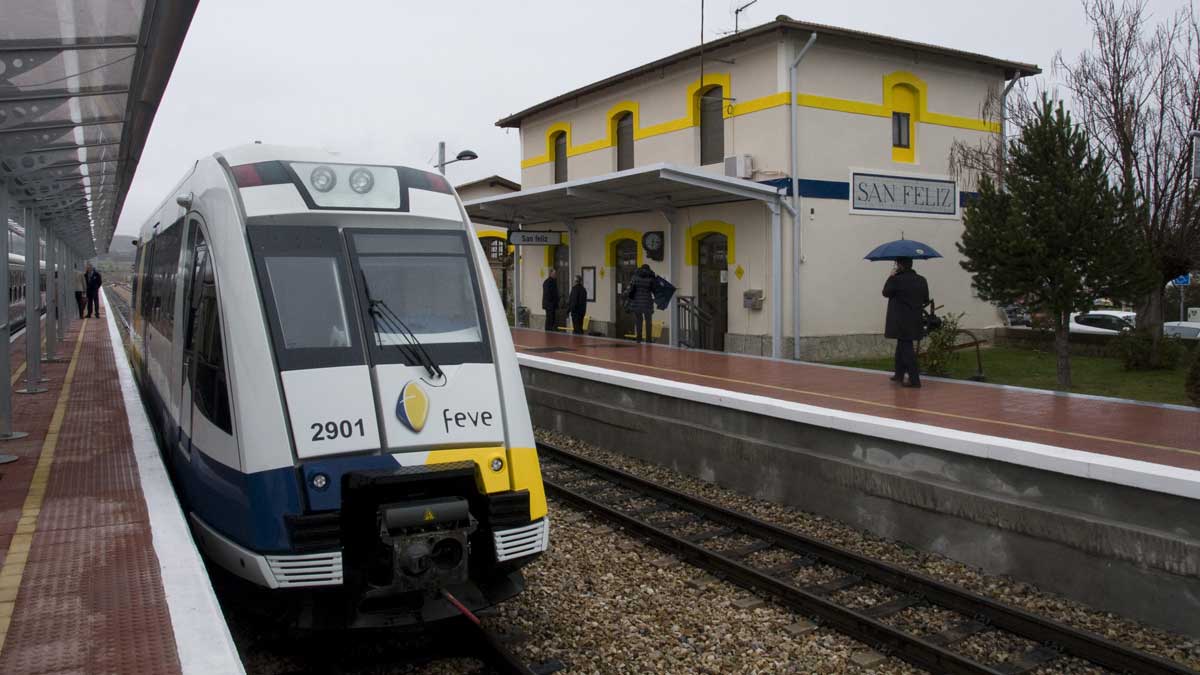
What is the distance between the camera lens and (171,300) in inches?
296

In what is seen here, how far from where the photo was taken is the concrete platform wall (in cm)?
578

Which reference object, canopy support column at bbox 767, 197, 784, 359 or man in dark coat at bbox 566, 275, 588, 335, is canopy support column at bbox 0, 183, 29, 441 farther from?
man in dark coat at bbox 566, 275, 588, 335

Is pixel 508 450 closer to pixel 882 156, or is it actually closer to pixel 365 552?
pixel 365 552

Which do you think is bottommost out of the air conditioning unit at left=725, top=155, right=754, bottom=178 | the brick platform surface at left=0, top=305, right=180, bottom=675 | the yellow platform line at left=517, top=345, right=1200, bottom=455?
the brick platform surface at left=0, top=305, right=180, bottom=675

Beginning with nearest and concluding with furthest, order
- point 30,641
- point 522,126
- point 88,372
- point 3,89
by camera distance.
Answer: point 30,641
point 3,89
point 88,372
point 522,126

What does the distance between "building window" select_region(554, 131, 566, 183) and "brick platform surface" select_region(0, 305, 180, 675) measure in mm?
16671

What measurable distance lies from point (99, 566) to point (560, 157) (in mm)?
21060

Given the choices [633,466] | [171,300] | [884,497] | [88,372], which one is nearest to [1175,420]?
[884,497]

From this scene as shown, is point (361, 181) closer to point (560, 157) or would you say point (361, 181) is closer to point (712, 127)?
point (712, 127)

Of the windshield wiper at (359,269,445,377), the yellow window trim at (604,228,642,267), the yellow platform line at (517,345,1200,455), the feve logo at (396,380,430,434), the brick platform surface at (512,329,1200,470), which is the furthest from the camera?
the yellow window trim at (604,228,642,267)

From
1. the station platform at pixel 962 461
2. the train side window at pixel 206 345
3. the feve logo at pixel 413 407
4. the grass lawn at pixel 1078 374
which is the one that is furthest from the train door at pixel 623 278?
the feve logo at pixel 413 407

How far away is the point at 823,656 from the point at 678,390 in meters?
5.20

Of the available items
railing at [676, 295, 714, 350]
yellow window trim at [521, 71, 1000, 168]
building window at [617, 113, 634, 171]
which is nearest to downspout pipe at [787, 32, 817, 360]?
yellow window trim at [521, 71, 1000, 168]

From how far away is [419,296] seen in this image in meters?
5.68
